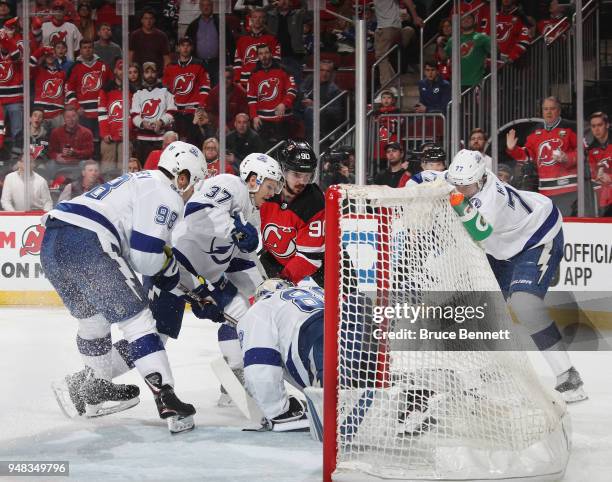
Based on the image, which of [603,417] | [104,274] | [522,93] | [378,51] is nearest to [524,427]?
[603,417]

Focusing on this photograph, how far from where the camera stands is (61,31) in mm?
7309

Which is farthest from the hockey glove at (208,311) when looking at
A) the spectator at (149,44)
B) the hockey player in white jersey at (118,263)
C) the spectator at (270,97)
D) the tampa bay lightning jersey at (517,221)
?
the spectator at (149,44)

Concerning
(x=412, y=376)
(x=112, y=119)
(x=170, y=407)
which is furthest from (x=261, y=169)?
(x=112, y=119)

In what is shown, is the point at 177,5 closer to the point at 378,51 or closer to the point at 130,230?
the point at 378,51

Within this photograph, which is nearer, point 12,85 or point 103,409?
point 103,409

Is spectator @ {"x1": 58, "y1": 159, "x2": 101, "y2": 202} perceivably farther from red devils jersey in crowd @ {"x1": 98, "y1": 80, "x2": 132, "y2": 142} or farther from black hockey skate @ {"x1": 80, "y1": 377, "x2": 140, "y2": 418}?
black hockey skate @ {"x1": 80, "y1": 377, "x2": 140, "y2": 418}

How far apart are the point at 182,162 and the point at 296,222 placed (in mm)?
680

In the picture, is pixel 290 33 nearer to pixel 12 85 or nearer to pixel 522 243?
pixel 12 85

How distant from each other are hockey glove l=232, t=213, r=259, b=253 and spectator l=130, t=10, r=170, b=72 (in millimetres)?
3864

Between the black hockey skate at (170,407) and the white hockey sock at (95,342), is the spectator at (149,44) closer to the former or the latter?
the white hockey sock at (95,342)

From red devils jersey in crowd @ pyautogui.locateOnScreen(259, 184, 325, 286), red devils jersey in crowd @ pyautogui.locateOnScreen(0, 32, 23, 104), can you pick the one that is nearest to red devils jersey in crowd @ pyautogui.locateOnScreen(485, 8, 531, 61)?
red devils jersey in crowd @ pyautogui.locateOnScreen(0, 32, 23, 104)

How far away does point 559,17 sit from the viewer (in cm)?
682

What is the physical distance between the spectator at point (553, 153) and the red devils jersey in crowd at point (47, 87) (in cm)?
317

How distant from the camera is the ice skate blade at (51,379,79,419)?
3.21 metres
